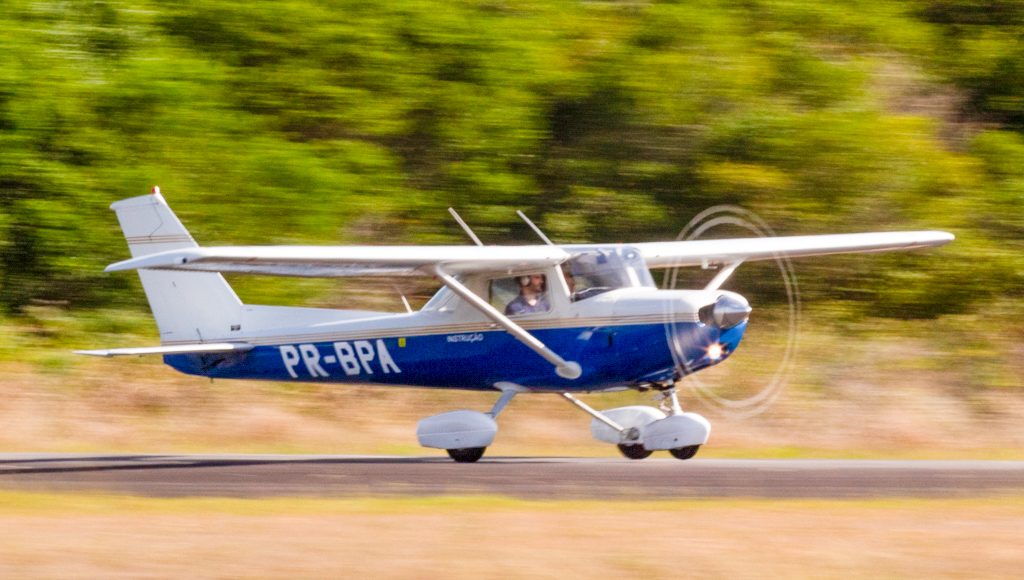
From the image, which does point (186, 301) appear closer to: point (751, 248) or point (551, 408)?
point (551, 408)

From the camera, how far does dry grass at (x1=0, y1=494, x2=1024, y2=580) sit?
5.82 meters

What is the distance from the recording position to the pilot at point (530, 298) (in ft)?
37.9

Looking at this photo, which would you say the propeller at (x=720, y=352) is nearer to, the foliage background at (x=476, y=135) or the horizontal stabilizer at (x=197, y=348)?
the foliage background at (x=476, y=135)

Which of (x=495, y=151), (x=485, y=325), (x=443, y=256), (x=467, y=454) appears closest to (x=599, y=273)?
(x=485, y=325)

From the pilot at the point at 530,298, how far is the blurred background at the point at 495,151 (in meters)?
6.39

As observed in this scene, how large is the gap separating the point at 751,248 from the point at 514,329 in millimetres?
3105

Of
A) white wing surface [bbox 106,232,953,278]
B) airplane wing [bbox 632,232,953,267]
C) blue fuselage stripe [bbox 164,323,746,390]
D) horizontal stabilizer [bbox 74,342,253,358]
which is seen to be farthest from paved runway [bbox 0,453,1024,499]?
airplane wing [bbox 632,232,953,267]

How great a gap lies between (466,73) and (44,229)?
7.48 metres

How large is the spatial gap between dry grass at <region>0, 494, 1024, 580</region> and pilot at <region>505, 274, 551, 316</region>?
3.55 metres

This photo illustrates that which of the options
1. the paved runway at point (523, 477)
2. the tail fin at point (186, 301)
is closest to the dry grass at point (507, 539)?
the paved runway at point (523, 477)

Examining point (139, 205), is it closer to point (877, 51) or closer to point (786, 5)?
point (786, 5)

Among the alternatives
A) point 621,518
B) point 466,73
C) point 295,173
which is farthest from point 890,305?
point 621,518

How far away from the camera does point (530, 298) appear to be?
1159cm

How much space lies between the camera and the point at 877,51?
826 inches
